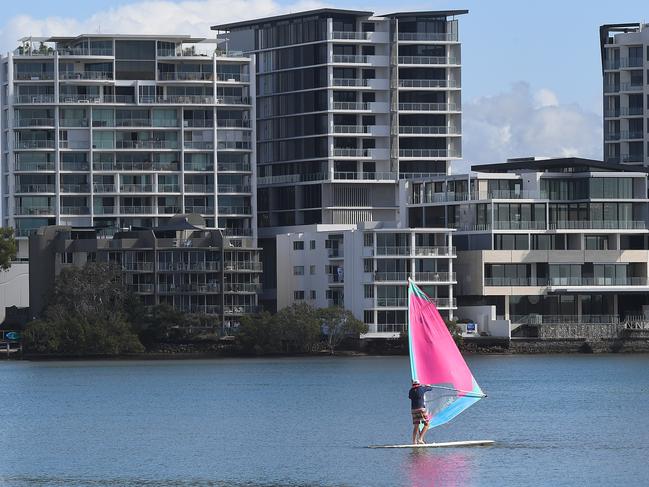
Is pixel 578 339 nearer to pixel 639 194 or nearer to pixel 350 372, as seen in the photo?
pixel 639 194

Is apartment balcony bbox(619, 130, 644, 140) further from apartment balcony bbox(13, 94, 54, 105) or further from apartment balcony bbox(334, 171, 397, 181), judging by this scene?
apartment balcony bbox(13, 94, 54, 105)

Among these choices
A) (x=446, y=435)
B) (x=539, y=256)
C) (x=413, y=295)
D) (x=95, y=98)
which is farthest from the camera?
(x=95, y=98)

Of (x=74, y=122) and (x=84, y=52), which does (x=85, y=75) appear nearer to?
(x=84, y=52)

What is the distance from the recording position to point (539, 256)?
14750 centimetres

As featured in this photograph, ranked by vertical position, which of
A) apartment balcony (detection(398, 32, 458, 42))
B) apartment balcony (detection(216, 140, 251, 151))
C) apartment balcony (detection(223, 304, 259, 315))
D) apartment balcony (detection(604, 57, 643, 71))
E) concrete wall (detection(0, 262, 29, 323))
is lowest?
apartment balcony (detection(223, 304, 259, 315))

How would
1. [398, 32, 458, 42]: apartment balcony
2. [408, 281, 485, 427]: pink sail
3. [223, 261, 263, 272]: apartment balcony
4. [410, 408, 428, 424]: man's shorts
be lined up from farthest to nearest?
[398, 32, 458, 42]: apartment balcony, [223, 261, 263, 272]: apartment balcony, [408, 281, 485, 427]: pink sail, [410, 408, 428, 424]: man's shorts

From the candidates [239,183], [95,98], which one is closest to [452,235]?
[239,183]

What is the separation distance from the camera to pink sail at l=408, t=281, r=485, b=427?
6662 cm

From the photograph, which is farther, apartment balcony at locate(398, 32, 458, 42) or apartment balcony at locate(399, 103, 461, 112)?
apartment balcony at locate(399, 103, 461, 112)

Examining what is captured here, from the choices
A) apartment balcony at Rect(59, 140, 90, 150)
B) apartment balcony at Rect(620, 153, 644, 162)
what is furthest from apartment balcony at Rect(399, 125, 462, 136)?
apartment balcony at Rect(59, 140, 90, 150)

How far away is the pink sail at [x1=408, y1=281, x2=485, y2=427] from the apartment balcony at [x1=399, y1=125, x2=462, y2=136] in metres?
105

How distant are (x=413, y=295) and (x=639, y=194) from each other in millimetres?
87122

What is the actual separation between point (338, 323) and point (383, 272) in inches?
260

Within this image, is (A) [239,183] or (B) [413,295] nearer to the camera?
(B) [413,295]
